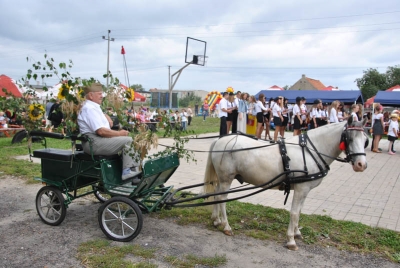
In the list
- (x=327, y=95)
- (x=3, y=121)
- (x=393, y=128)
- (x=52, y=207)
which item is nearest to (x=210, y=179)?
(x=52, y=207)

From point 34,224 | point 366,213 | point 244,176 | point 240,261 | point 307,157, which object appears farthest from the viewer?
point 366,213

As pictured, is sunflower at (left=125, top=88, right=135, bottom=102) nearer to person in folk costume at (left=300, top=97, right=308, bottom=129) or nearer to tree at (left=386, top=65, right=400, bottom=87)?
person in folk costume at (left=300, top=97, right=308, bottom=129)

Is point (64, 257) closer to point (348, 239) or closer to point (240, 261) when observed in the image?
point (240, 261)

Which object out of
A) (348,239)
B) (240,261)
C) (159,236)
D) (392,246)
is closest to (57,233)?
(159,236)

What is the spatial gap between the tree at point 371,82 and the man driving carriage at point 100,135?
165ft

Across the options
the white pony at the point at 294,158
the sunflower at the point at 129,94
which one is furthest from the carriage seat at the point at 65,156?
the white pony at the point at 294,158

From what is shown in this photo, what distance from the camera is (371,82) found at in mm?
50594

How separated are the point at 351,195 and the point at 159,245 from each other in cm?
418

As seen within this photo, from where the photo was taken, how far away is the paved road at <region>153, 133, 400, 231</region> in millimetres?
5133

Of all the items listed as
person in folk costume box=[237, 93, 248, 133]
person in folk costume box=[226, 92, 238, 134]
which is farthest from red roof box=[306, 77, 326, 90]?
person in folk costume box=[226, 92, 238, 134]

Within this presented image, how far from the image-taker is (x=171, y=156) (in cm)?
441

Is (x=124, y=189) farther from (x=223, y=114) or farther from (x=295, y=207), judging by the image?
(x=223, y=114)

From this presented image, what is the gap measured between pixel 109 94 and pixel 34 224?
7.22ft

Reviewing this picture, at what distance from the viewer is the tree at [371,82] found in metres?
47.7
